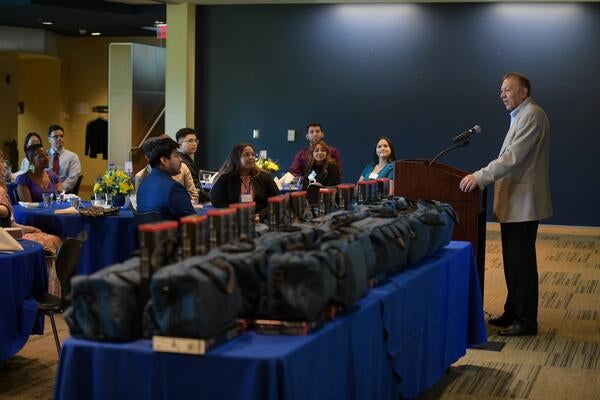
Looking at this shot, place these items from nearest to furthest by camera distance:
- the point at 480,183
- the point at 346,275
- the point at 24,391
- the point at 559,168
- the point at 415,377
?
the point at 346,275 < the point at 415,377 < the point at 24,391 < the point at 480,183 < the point at 559,168

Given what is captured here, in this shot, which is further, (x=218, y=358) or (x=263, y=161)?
(x=263, y=161)

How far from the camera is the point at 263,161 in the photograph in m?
11.0

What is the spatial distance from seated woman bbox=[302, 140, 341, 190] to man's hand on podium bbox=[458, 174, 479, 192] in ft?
13.8

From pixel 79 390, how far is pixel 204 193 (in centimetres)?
694

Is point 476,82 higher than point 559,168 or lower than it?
higher

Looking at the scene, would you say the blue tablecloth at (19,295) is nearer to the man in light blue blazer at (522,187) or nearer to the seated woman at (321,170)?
the man in light blue blazer at (522,187)

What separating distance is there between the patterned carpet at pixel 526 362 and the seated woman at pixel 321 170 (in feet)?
7.46

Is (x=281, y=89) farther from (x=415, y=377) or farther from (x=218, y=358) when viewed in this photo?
(x=218, y=358)

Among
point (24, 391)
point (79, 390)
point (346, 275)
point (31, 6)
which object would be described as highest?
point (31, 6)

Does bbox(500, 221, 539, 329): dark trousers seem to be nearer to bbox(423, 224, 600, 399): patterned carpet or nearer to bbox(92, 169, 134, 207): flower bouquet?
bbox(423, 224, 600, 399): patterned carpet

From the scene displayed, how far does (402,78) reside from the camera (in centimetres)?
1415

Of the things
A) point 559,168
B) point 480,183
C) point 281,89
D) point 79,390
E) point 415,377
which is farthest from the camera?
point 281,89

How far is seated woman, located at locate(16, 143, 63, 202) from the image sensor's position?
8703 mm

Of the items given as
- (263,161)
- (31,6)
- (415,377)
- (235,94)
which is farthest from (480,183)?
(31,6)
